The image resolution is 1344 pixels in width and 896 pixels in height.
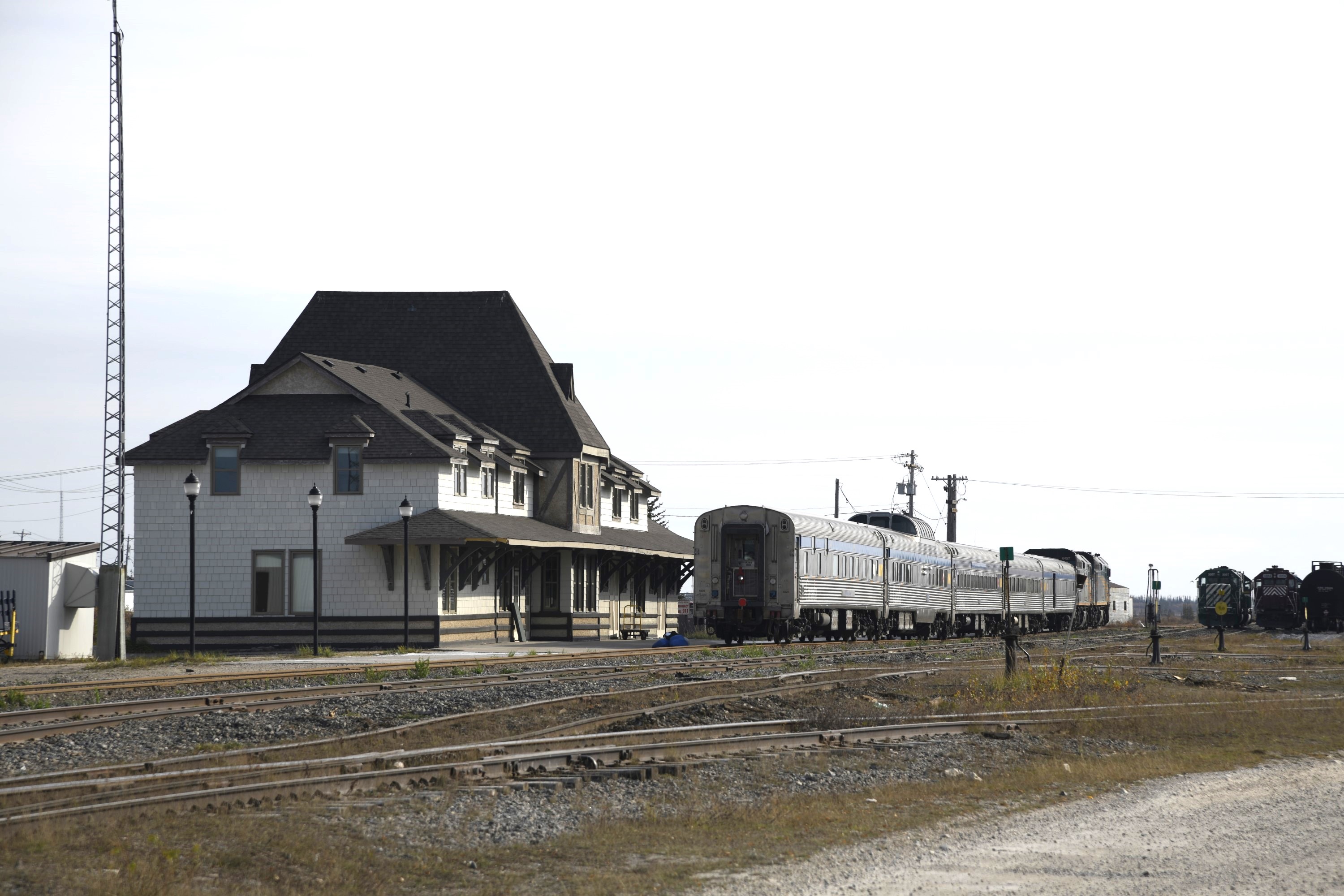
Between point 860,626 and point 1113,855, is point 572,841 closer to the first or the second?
point 1113,855

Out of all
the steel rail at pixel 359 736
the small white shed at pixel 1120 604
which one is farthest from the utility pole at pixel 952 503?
the steel rail at pixel 359 736

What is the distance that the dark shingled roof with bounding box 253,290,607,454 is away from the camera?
45.9 meters

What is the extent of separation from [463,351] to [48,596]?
61.8 ft

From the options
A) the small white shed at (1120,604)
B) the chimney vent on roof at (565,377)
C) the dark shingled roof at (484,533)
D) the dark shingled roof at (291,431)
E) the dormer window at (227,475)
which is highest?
the chimney vent on roof at (565,377)

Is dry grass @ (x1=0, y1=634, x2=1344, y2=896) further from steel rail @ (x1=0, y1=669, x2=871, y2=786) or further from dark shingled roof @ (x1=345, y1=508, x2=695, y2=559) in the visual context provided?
dark shingled roof @ (x1=345, y1=508, x2=695, y2=559)

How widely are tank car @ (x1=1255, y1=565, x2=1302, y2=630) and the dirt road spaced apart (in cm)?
5768

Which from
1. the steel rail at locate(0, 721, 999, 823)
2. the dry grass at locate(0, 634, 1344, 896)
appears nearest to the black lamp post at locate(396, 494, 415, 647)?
the dry grass at locate(0, 634, 1344, 896)

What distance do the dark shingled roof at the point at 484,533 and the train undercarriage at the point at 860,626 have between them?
184 inches

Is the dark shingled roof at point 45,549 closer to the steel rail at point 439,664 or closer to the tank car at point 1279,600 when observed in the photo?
the steel rail at point 439,664

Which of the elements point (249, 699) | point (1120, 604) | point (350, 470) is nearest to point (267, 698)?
point (249, 699)

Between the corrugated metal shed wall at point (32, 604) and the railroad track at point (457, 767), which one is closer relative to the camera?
the railroad track at point (457, 767)

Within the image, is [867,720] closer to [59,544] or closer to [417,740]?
[417,740]

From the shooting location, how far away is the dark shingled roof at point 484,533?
117 ft

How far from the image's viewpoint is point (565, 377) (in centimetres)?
4806
